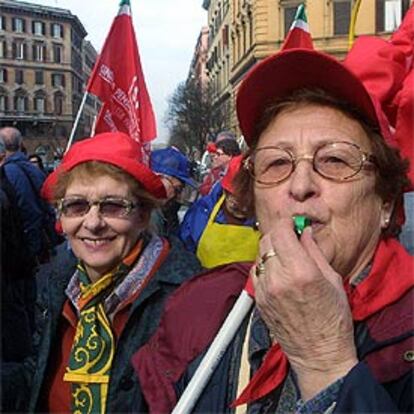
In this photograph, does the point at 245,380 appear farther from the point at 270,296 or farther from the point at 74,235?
the point at 74,235

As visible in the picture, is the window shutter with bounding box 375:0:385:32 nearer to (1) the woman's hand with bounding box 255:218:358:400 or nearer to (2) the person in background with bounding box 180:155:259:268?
(2) the person in background with bounding box 180:155:259:268

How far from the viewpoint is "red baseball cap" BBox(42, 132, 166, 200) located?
2.49 meters

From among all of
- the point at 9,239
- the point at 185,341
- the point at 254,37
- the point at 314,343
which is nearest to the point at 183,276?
the point at 185,341

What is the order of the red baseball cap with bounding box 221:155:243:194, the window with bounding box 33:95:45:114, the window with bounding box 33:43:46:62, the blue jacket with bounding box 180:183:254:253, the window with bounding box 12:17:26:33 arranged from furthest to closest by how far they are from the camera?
1. the window with bounding box 33:95:45:114
2. the window with bounding box 33:43:46:62
3. the window with bounding box 12:17:26:33
4. the blue jacket with bounding box 180:183:254:253
5. the red baseball cap with bounding box 221:155:243:194

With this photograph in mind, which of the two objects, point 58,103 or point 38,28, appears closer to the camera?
point 38,28

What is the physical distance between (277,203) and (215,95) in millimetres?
44027

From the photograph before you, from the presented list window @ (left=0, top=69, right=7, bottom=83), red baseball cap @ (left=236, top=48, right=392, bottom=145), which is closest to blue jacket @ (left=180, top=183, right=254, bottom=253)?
red baseball cap @ (left=236, top=48, right=392, bottom=145)

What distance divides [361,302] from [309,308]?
9.7 inches

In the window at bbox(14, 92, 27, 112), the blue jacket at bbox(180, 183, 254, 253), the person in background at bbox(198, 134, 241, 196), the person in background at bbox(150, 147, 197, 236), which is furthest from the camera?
the window at bbox(14, 92, 27, 112)

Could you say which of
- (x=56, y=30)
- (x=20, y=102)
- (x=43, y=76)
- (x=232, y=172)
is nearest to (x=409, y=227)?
(x=232, y=172)

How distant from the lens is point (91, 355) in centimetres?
219

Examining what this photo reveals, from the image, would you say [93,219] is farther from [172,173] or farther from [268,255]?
[172,173]

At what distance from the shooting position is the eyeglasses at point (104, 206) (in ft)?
8.10

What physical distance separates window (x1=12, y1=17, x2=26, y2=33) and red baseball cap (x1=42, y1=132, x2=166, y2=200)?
56.9 meters
